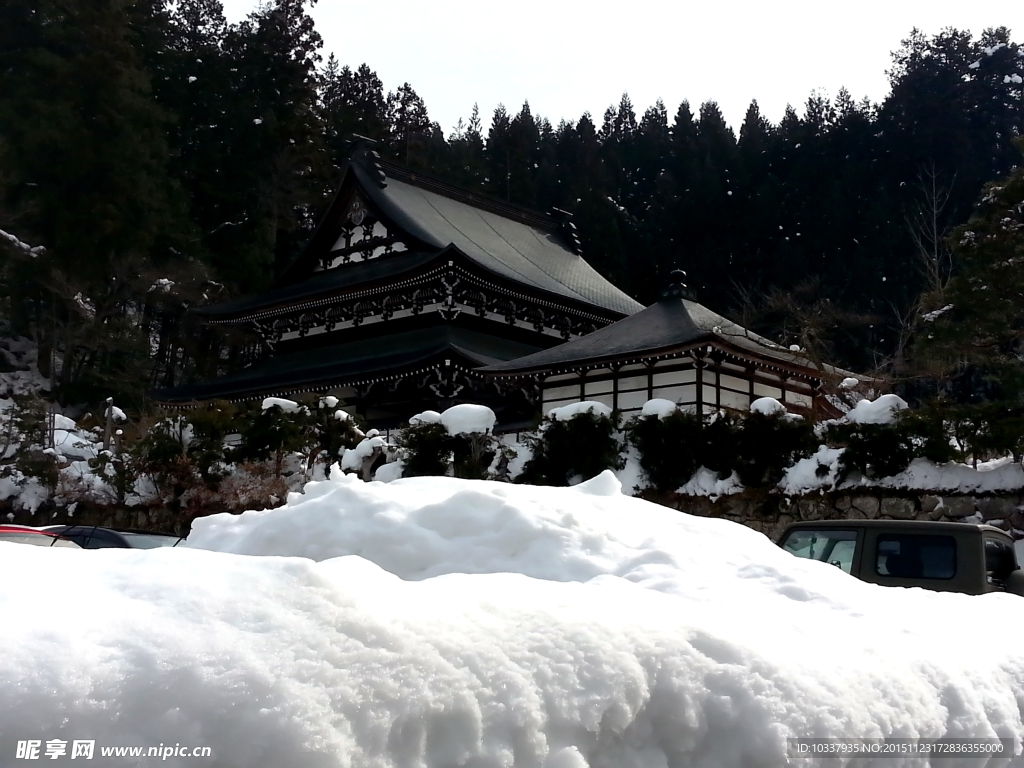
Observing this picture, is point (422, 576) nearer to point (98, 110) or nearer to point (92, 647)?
point (92, 647)

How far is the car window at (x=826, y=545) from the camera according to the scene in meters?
8.18

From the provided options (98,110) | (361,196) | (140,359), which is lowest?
(140,359)

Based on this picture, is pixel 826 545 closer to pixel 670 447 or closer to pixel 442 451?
pixel 670 447

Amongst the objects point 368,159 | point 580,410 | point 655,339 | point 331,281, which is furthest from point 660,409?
point 368,159

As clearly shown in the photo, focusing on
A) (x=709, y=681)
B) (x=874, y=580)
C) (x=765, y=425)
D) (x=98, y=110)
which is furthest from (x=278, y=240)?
(x=709, y=681)

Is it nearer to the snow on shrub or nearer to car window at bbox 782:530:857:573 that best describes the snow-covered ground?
car window at bbox 782:530:857:573

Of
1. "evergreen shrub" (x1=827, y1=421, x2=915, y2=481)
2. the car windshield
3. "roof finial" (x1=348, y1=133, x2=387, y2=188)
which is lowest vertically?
the car windshield

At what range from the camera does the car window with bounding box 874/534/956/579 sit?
311 inches

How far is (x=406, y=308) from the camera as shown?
27.8 metres

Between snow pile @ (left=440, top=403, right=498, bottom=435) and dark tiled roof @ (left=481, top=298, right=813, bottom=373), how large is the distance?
9.41 feet

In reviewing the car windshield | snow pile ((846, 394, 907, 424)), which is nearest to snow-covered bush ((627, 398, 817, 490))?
snow pile ((846, 394, 907, 424))

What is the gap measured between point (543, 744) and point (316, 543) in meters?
2.31

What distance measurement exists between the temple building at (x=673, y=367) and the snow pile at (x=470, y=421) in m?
2.79

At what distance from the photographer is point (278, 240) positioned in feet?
145
